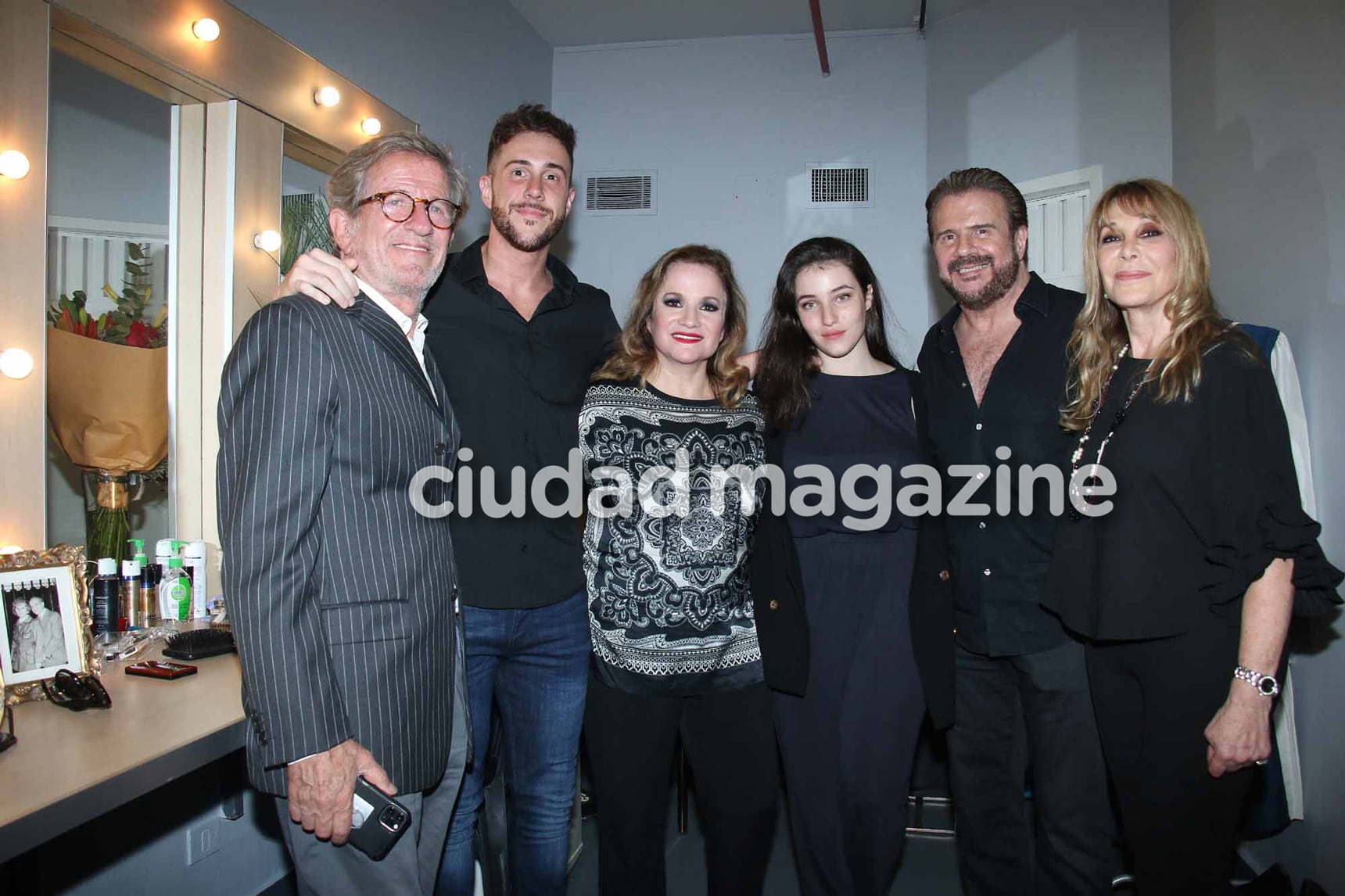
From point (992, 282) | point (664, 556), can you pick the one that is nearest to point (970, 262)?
point (992, 282)

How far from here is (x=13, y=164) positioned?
174 centimetres

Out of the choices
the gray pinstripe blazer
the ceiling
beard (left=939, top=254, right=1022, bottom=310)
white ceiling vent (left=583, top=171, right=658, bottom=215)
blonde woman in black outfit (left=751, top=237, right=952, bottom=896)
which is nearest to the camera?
the gray pinstripe blazer

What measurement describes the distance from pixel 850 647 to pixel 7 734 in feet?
5.48

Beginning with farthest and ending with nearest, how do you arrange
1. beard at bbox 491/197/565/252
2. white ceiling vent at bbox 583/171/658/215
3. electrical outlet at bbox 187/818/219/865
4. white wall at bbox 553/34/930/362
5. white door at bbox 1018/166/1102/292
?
white ceiling vent at bbox 583/171/658/215 → white wall at bbox 553/34/930/362 → white door at bbox 1018/166/1102/292 → electrical outlet at bbox 187/818/219/865 → beard at bbox 491/197/565/252

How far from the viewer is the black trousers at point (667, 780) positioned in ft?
6.28

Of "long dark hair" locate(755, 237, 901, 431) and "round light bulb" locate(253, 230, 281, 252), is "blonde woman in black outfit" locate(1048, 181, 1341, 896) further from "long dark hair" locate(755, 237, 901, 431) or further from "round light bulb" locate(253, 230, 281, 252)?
"round light bulb" locate(253, 230, 281, 252)

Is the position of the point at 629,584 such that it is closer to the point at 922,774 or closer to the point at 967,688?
the point at 967,688

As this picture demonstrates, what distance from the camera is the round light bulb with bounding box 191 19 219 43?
221cm

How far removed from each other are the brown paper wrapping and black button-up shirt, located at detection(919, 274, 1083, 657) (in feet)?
6.86

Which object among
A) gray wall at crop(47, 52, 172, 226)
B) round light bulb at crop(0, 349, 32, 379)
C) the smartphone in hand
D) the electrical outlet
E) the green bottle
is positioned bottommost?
the electrical outlet

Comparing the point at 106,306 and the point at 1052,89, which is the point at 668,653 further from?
the point at 1052,89

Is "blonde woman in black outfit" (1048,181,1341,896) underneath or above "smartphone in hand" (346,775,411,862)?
above

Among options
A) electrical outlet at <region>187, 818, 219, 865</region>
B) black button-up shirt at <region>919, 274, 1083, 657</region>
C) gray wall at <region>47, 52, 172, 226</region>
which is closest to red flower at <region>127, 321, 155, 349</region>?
gray wall at <region>47, 52, 172, 226</region>

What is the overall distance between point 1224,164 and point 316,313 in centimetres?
300
